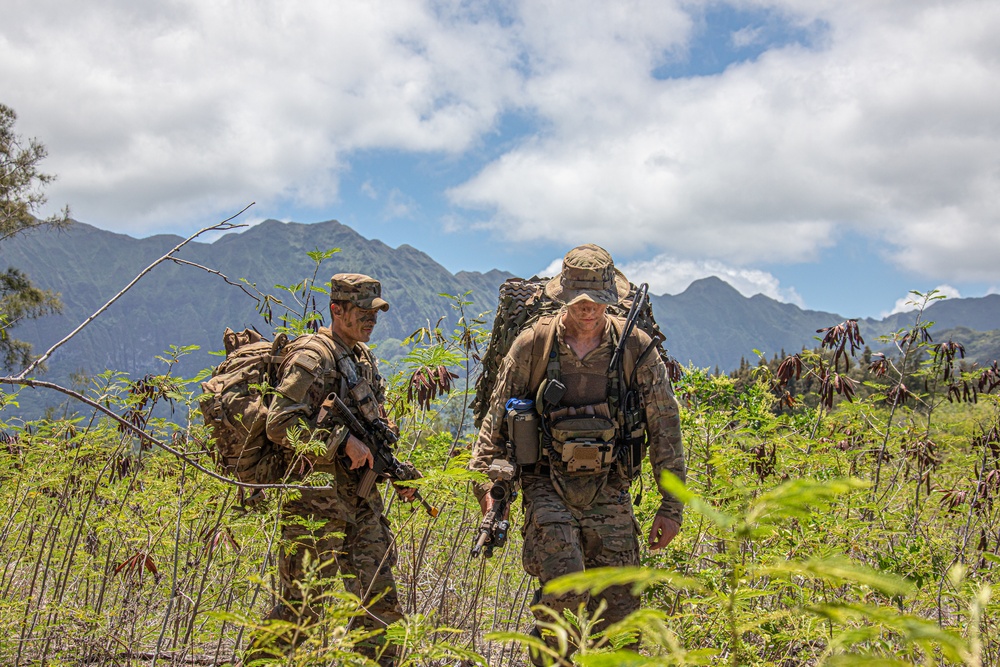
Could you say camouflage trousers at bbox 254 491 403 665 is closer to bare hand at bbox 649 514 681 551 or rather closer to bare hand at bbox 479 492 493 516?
bare hand at bbox 479 492 493 516

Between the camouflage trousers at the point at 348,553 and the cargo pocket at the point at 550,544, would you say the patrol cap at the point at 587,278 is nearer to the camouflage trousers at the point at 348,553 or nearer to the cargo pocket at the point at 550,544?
the cargo pocket at the point at 550,544

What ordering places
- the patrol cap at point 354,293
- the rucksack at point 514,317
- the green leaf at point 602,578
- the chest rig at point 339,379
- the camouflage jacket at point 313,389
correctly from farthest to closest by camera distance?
the rucksack at point 514,317
the patrol cap at point 354,293
the chest rig at point 339,379
the camouflage jacket at point 313,389
the green leaf at point 602,578

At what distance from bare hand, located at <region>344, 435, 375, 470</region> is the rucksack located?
36.1 inches

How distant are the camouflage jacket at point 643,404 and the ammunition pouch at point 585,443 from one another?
0.90 ft

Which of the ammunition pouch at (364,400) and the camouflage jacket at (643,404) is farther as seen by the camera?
the ammunition pouch at (364,400)

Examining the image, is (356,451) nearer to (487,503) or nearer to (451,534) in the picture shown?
(487,503)

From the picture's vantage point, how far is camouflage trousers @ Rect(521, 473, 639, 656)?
3.42m

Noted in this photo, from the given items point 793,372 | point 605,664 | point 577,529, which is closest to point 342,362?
point 577,529

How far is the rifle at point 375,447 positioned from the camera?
3.74m

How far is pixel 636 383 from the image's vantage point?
3.82 meters

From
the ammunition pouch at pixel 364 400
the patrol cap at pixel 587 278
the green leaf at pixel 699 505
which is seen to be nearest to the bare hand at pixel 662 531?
the patrol cap at pixel 587 278

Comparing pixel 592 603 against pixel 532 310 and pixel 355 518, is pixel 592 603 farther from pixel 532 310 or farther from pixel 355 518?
pixel 532 310

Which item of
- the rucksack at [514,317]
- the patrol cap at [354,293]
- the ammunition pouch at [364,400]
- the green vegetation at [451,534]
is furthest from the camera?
the rucksack at [514,317]

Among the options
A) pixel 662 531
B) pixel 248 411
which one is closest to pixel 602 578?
pixel 662 531
